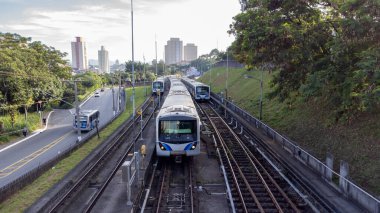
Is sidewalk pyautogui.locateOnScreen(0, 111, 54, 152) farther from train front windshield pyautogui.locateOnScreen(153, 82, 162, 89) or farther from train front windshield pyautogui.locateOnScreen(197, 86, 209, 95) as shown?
train front windshield pyautogui.locateOnScreen(197, 86, 209, 95)

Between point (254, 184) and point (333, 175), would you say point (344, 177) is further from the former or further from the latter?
point (254, 184)

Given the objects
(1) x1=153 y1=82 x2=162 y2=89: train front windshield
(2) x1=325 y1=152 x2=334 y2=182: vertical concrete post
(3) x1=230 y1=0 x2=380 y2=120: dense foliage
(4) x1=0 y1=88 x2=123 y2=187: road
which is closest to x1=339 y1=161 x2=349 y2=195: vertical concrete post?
(2) x1=325 y1=152 x2=334 y2=182: vertical concrete post

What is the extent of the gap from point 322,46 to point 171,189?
39.4 feet

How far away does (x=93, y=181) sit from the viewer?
17266mm

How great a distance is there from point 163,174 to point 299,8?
41.0ft

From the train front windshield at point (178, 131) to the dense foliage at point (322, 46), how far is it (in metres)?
6.14

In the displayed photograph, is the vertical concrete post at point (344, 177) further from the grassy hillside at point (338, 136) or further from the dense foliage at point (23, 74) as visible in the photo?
the dense foliage at point (23, 74)

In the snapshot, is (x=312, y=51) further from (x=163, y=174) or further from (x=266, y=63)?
(x=163, y=174)

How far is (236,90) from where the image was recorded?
55.9 meters

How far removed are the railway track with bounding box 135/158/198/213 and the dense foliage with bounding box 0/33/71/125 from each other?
17.1 meters

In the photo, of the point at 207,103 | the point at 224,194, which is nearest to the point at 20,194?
the point at 224,194

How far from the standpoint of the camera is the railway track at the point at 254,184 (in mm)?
13344

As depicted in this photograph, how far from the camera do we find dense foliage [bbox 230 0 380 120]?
14781 mm

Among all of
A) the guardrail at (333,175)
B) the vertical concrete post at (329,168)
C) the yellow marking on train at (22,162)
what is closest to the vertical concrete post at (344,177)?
the guardrail at (333,175)
